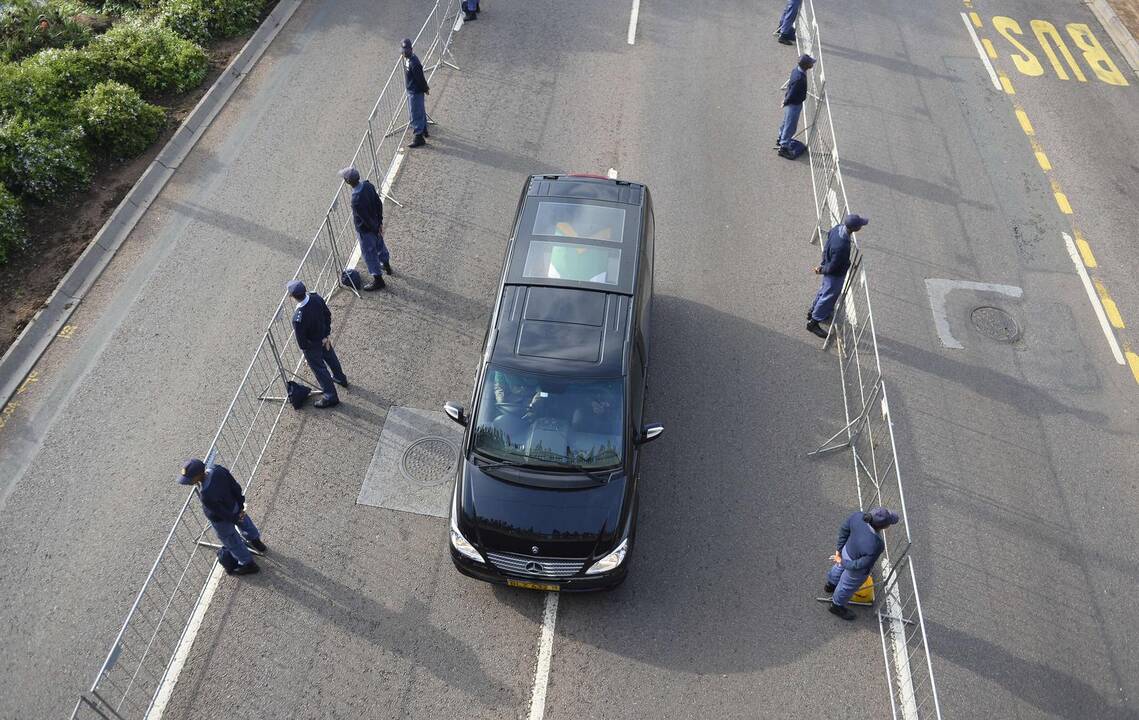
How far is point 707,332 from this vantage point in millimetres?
10648

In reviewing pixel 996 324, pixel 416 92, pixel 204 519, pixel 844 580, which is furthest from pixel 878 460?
pixel 416 92

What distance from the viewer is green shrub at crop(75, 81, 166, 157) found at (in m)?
12.7

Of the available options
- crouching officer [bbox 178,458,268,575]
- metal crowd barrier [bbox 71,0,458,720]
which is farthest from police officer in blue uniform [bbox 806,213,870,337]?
crouching officer [bbox 178,458,268,575]

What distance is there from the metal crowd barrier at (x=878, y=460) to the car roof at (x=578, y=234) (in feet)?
9.35

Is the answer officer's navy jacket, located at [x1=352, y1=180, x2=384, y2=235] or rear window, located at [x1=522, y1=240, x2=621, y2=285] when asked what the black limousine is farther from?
officer's navy jacket, located at [x1=352, y1=180, x2=384, y2=235]

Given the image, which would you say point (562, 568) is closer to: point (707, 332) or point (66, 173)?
point (707, 332)

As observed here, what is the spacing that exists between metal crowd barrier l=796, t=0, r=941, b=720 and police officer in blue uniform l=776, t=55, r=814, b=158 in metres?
0.38

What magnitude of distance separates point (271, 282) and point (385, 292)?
1606 mm

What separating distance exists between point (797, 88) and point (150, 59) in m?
11.2

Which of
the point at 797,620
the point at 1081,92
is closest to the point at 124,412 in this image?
the point at 797,620

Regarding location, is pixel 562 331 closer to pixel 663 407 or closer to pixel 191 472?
pixel 663 407

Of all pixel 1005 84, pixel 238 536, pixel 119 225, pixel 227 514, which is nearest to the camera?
pixel 227 514

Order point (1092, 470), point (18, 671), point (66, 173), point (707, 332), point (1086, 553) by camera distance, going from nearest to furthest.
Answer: point (18, 671) < point (1086, 553) < point (1092, 470) < point (707, 332) < point (66, 173)

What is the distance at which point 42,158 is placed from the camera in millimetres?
11969
